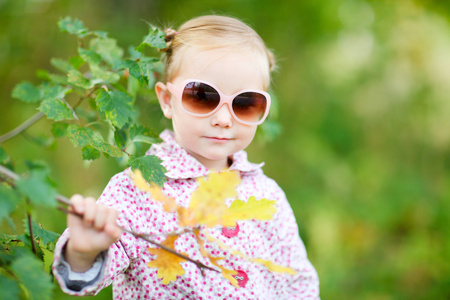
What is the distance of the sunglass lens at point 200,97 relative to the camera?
1181mm

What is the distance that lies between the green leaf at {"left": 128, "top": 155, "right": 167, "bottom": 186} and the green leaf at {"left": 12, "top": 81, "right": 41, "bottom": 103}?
1.66ft

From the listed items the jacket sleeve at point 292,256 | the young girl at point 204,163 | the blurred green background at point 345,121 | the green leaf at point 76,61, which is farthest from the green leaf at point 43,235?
the blurred green background at point 345,121

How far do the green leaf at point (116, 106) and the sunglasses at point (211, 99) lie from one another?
0.46 ft

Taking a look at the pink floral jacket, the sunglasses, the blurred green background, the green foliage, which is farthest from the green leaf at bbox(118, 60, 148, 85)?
the blurred green background

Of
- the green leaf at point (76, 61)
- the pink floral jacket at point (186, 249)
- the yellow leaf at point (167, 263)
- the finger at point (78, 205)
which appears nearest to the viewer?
the finger at point (78, 205)

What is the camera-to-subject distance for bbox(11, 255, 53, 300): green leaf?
0.75 metres

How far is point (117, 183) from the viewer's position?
1.14 metres

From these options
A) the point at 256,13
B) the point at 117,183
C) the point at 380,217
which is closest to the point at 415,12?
the point at 256,13

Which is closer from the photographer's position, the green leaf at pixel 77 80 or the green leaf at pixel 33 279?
the green leaf at pixel 33 279

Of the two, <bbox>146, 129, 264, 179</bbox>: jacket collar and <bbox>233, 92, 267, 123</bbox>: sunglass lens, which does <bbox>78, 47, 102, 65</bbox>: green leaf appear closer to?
<bbox>146, 129, 264, 179</bbox>: jacket collar

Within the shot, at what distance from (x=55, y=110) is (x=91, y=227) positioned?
0.34 m

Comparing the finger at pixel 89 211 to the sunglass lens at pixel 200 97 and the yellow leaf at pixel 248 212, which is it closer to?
the yellow leaf at pixel 248 212

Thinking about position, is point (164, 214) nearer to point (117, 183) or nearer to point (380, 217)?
point (117, 183)

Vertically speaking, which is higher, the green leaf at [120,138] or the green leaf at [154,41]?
the green leaf at [154,41]
